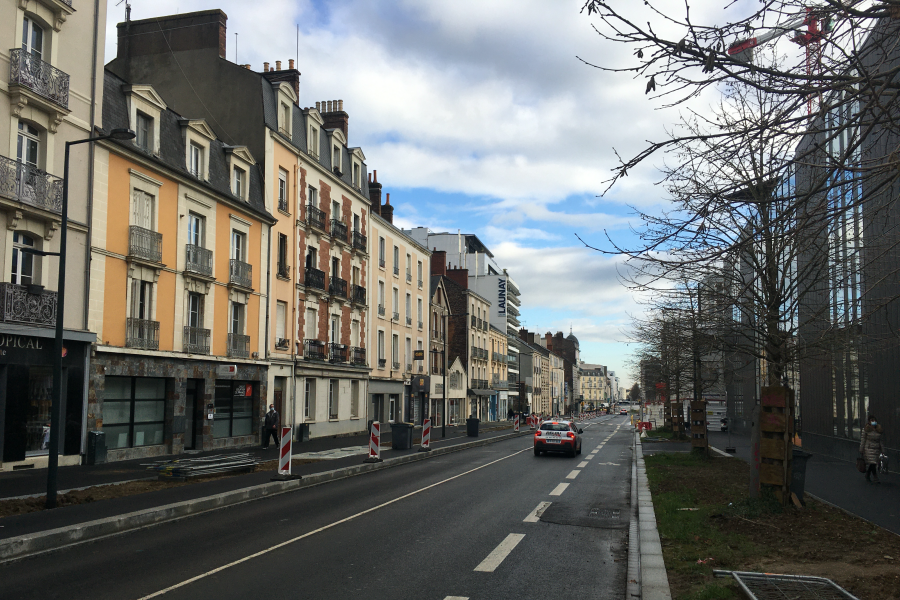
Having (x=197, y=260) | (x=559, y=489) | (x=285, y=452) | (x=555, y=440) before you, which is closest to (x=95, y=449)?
(x=285, y=452)

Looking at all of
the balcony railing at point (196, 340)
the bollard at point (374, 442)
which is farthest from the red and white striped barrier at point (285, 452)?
the balcony railing at point (196, 340)

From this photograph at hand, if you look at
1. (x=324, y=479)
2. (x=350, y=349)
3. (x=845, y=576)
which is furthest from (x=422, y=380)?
(x=845, y=576)

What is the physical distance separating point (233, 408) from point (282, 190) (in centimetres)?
1012

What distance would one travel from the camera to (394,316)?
45375 mm

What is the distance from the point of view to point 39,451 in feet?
60.4

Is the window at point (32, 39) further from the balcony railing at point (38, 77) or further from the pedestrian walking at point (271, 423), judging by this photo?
the pedestrian walking at point (271, 423)

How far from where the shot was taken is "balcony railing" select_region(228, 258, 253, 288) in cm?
2702

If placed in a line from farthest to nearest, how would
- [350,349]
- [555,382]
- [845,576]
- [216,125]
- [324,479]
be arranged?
[555,382] → [350,349] → [216,125] → [324,479] → [845,576]

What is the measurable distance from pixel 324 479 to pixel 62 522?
781 cm

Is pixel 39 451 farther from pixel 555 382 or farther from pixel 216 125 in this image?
pixel 555 382

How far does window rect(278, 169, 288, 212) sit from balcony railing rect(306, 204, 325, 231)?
1714 mm

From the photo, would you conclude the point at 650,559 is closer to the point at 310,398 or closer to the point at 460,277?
the point at 310,398

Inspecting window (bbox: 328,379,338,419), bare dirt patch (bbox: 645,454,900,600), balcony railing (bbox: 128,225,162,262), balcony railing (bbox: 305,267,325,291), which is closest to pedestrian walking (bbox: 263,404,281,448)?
balcony railing (bbox: 128,225,162,262)

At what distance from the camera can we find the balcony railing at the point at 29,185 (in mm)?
17391
